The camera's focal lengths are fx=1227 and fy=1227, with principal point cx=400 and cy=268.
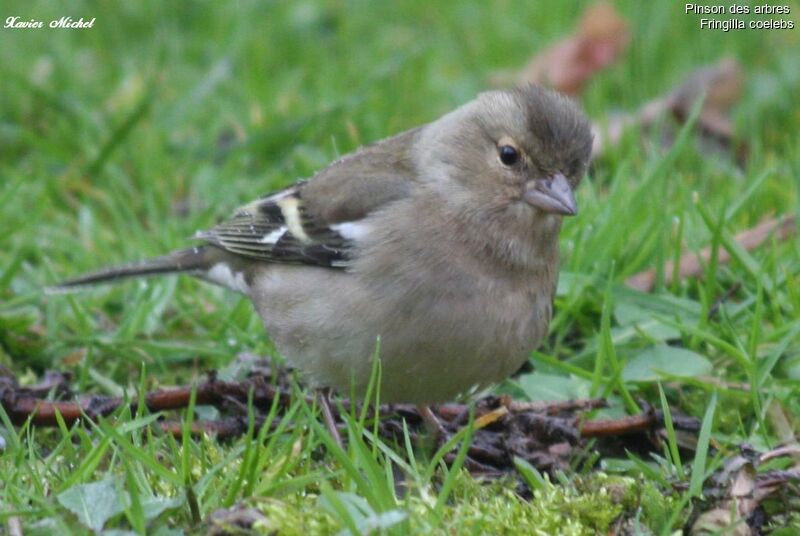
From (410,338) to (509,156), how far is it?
2.30ft

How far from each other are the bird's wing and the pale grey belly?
0.17m

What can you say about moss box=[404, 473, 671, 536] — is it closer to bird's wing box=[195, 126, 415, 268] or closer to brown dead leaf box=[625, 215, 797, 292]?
bird's wing box=[195, 126, 415, 268]

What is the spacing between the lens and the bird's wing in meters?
4.03

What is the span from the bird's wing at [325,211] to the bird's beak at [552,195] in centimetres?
43

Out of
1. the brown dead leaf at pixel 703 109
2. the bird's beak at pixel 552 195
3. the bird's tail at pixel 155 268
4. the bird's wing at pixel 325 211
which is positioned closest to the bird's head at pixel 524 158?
the bird's beak at pixel 552 195

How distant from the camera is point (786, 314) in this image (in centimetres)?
433

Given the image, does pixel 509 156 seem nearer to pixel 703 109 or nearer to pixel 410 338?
pixel 410 338

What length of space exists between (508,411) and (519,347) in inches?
10.3

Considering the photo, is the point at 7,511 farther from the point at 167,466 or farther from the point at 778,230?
the point at 778,230

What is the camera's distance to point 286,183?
18.6 feet

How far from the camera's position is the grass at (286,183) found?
3092 mm

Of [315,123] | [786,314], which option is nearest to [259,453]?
[786,314]

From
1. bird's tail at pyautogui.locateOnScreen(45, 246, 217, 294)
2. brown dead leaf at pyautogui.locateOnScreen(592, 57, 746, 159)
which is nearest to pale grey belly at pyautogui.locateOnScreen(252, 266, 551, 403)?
bird's tail at pyautogui.locateOnScreen(45, 246, 217, 294)

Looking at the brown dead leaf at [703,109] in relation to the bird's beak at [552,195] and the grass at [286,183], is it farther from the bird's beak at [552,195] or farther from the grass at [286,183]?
the bird's beak at [552,195]
